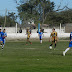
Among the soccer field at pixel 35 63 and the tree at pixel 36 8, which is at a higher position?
the tree at pixel 36 8

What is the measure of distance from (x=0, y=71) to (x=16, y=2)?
63.4 metres

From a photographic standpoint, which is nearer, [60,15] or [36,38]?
[36,38]

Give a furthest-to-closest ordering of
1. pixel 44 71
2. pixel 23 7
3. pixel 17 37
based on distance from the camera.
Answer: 1. pixel 23 7
2. pixel 17 37
3. pixel 44 71

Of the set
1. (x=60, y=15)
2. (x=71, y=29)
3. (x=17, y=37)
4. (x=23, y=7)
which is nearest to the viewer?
(x=17, y=37)

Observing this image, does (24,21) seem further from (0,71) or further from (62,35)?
(0,71)

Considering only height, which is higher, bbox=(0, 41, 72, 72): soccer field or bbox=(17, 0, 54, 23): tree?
bbox=(17, 0, 54, 23): tree

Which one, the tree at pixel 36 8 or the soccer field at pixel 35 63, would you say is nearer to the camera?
the soccer field at pixel 35 63

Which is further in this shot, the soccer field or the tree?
the tree

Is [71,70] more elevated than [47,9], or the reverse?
[47,9]

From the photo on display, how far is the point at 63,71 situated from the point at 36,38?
41369 mm

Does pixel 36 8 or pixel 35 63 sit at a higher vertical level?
pixel 36 8

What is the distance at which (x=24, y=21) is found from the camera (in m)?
78.9

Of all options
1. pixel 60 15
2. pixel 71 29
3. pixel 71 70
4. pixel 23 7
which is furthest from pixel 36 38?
Answer: pixel 60 15

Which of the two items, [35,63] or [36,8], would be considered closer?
[35,63]
